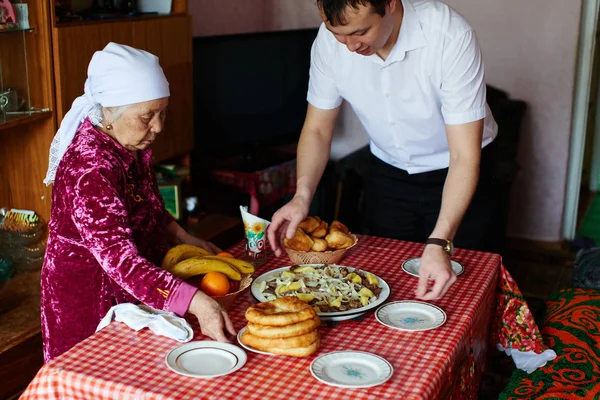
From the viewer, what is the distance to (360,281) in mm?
1919

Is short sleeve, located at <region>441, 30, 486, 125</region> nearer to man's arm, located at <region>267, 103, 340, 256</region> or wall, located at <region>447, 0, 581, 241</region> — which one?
man's arm, located at <region>267, 103, 340, 256</region>

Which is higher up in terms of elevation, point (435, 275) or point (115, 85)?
point (115, 85)

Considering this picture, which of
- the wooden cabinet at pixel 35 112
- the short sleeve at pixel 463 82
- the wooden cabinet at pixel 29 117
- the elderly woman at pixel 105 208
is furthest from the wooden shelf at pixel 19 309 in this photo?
the short sleeve at pixel 463 82

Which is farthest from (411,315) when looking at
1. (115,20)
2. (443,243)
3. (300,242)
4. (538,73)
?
(538,73)

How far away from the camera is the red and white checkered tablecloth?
145 centimetres

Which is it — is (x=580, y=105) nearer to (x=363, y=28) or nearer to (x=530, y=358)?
(x=530, y=358)

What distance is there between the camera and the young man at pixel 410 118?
1957mm

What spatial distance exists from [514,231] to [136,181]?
10.5 feet

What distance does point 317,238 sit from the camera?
7.09 ft

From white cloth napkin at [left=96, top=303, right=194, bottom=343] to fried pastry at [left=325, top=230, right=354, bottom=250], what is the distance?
59 cm

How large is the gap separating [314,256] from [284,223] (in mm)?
142

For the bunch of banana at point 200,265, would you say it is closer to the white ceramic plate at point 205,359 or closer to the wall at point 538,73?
the white ceramic plate at point 205,359

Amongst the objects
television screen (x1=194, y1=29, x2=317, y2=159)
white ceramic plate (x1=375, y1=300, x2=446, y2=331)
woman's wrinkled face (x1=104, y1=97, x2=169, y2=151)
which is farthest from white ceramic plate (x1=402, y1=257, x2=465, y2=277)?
television screen (x1=194, y1=29, x2=317, y2=159)

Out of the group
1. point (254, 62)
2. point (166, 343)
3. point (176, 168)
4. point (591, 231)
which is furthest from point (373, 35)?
point (591, 231)
